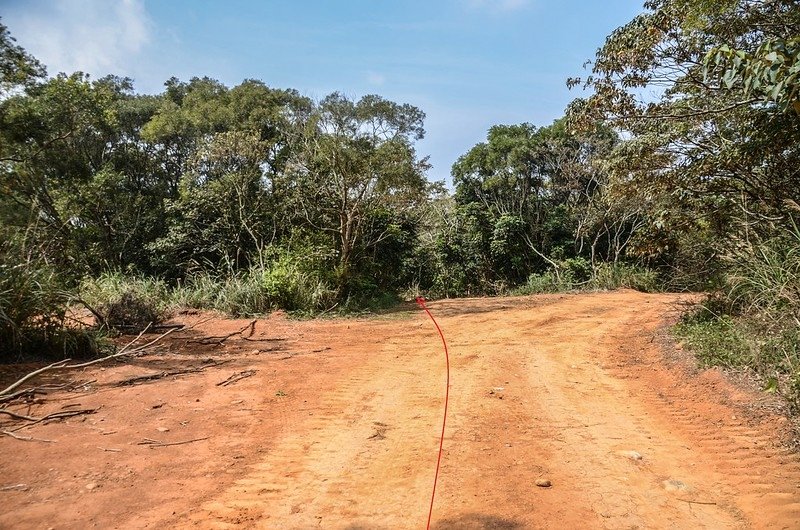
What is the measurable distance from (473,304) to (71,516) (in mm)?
13101

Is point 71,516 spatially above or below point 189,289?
below

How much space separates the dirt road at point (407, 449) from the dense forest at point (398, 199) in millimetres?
1252

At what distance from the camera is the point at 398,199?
52.0ft

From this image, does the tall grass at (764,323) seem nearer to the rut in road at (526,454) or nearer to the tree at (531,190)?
the rut in road at (526,454)

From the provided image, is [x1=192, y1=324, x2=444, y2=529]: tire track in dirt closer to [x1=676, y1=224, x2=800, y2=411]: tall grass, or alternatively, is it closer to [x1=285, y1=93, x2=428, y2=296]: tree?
[x1=676, y1=224, x2=800, y2=411]: tall grass

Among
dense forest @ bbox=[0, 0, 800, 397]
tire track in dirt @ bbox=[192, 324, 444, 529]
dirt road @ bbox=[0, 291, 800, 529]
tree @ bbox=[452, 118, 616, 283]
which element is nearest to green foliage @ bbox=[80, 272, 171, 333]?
dense forest @ bbox=[0, 0, 800, 397]

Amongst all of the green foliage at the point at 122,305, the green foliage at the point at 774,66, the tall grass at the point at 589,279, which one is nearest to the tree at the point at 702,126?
the green foliage at the point at 774,66

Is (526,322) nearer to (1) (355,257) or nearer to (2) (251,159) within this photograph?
(1) (355,257)

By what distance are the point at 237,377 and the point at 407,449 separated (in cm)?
308

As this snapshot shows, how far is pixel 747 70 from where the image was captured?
3.60 metres

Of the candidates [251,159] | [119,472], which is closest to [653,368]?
[119,472]

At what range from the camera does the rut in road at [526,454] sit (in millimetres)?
3328

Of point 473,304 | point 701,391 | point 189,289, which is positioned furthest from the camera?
point 473,304

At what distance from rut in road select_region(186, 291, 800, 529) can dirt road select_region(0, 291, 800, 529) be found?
0.06ft
